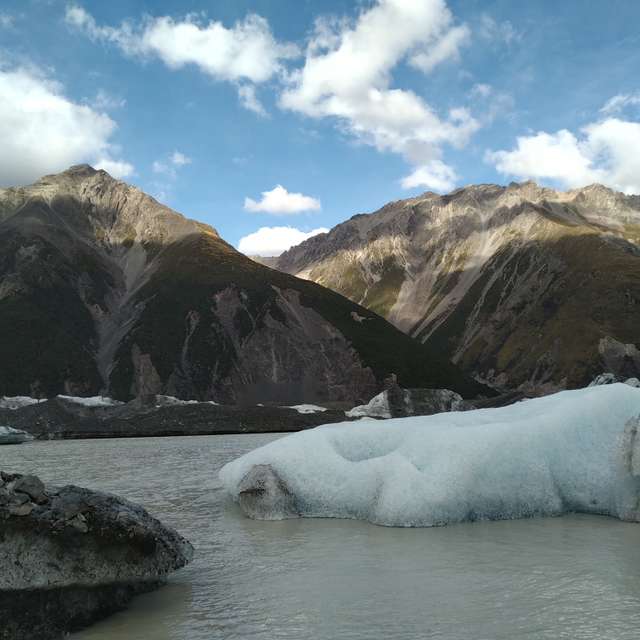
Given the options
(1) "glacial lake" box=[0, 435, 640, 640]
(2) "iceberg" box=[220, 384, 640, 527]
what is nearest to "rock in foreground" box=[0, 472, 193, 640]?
(1) "glacial lake" box=[0, 435, 640, 640]

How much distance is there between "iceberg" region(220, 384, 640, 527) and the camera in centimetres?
2067

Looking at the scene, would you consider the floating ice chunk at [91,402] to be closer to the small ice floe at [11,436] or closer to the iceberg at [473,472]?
the small ice floe at [11,436]

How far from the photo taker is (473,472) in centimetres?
2070

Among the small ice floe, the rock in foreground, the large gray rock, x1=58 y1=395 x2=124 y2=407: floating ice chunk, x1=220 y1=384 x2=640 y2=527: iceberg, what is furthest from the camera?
the large gray rock

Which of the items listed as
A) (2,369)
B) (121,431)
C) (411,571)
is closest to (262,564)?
(411,571)

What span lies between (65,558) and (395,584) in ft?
22.8

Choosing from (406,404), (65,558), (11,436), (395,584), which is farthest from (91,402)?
(395,584)

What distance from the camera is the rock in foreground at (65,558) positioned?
1172 centimetres

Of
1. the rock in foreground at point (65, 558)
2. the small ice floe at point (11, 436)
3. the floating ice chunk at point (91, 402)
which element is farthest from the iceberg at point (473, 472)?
the floating ice chunk at point (91, 402)

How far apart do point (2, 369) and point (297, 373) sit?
272 feet

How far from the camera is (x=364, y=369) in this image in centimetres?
19525

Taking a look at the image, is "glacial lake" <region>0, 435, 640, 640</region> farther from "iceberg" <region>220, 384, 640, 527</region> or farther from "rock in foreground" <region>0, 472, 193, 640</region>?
"iceberg" <region>220, 384, 640, 527</region>

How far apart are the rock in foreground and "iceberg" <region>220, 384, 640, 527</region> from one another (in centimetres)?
889

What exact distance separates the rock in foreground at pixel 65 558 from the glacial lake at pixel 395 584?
1.76ft
